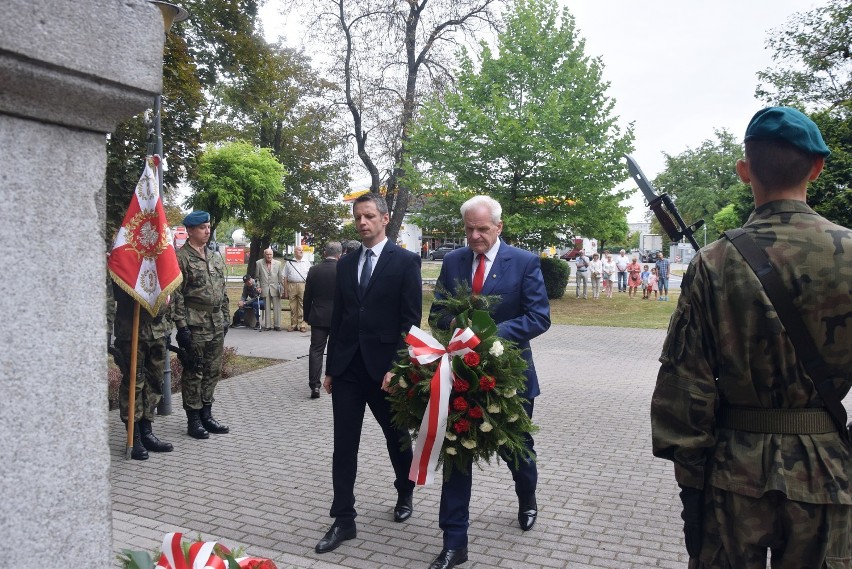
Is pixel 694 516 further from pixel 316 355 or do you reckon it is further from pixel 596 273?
pixel 596 273

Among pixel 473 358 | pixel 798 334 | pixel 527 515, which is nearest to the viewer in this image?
pixel 798 334

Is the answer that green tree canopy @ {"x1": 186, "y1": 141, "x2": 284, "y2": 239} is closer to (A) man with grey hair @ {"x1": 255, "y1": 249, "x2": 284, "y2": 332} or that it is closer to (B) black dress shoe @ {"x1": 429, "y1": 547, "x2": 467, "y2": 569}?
(A) man with grey hair @ {"x1": 255, "y1": 249, "x2": 284, "y2": 332}

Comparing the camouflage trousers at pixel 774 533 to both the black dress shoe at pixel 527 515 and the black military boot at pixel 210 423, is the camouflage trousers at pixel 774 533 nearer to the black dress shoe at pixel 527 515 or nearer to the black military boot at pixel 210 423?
the black dress shoe at pixel 527 515

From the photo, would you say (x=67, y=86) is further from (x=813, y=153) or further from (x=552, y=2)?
(x=552, y=2)

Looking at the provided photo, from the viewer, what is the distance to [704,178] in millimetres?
73188

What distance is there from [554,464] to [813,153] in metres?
4.77

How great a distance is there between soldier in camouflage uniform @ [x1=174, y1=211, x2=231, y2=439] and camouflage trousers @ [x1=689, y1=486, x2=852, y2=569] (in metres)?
5.74

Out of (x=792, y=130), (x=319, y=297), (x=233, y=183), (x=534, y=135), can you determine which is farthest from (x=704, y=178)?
(x=792, y=130)

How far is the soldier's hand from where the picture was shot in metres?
2.54

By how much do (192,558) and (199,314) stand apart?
16.8 feet

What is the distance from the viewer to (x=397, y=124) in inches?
1078

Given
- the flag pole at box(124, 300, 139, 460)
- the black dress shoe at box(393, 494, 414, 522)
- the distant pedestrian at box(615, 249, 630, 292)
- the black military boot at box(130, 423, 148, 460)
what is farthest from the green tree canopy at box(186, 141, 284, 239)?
the black dress shoe at box(393, 494, 414, 522)

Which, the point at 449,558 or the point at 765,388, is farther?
the point at 449,558

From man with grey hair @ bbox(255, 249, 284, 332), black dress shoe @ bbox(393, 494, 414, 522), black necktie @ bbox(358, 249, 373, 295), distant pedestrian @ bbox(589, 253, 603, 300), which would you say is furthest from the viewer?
distant pedestrian @ bbox(589, 253, 603, 300)
